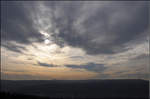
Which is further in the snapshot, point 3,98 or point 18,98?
point 18,98
